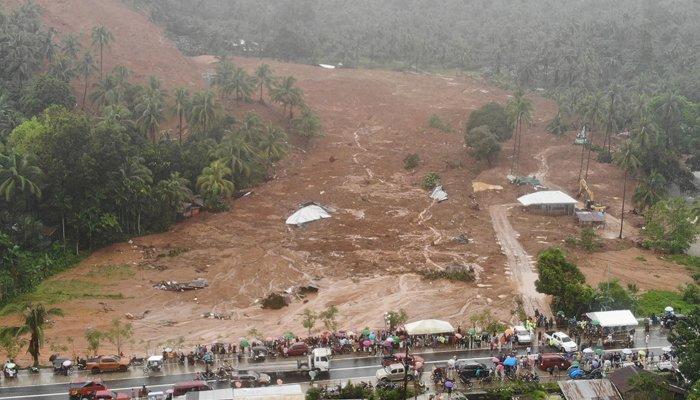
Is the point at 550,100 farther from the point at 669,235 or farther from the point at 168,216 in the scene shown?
the point at 168,216

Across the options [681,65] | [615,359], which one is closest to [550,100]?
[681,65]

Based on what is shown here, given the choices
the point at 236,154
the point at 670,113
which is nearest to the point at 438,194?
the point at 236,154

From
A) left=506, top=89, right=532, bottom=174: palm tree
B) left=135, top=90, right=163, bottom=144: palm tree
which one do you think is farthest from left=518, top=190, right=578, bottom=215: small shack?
left=135, top=90, right=163, bottom=144: palm tree

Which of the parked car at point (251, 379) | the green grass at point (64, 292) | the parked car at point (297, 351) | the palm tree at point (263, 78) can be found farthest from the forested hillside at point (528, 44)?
the parked car at point (251, 379)

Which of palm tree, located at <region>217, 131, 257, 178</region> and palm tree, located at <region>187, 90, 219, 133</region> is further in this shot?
palm tree, located at <region>187, 90, 219, 133</region>

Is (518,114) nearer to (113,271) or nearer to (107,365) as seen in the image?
(113,271)

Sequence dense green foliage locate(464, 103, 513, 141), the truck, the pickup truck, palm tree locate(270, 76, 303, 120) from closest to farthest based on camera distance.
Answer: the truck
the pickup truck
dense green foliage locate(464, 103, 513, 141)
palm tree locate(270, 76, 303, 120)

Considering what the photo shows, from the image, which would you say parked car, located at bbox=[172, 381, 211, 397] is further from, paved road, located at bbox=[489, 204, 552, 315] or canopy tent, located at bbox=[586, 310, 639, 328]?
canopy tent, located at bbox=[586, 310, 639, 328]
